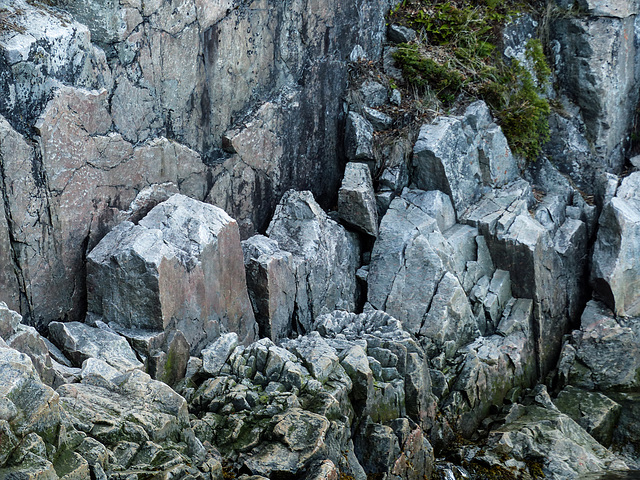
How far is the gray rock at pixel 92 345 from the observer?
21.2 feet

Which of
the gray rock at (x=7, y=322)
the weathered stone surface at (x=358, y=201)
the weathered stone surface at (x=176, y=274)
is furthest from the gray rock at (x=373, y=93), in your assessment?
the gray rock at (x=7, y=322)

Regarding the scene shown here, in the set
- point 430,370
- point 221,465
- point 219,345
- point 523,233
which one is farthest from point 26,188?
point 523,233

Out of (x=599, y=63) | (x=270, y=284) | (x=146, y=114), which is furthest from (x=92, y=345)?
(x=599, y=63)

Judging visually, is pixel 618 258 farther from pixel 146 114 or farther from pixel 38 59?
pixel 38 59

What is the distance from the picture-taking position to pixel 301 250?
29.5 feet

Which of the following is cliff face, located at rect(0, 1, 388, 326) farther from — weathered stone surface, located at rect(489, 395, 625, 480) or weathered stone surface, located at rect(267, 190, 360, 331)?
weathered stone surface, located at rect(489, 395, 625, 480)

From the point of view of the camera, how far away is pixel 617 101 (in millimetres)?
12781

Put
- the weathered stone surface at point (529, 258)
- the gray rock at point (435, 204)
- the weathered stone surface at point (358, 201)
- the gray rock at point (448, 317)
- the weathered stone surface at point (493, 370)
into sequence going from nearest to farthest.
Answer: the weathered stone surface at point (493, 370) → the gray rock at point (448, 317) → the weathered stone surface at point (358, 201) → the gray rock at point (435, 204) → the weathered stone surface at point (529, 258)

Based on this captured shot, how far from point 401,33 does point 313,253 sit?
4.13 metres

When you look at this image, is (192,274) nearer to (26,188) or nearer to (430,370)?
(26,188)

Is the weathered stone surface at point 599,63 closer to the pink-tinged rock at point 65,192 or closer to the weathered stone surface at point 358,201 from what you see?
the weathered stone surface at point 358,201

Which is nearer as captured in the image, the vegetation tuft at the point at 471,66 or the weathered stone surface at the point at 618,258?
the weathered stone surface at the point at 618,258

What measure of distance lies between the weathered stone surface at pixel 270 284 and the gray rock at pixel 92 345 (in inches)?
76.8

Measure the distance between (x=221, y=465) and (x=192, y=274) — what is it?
2.17 meters
